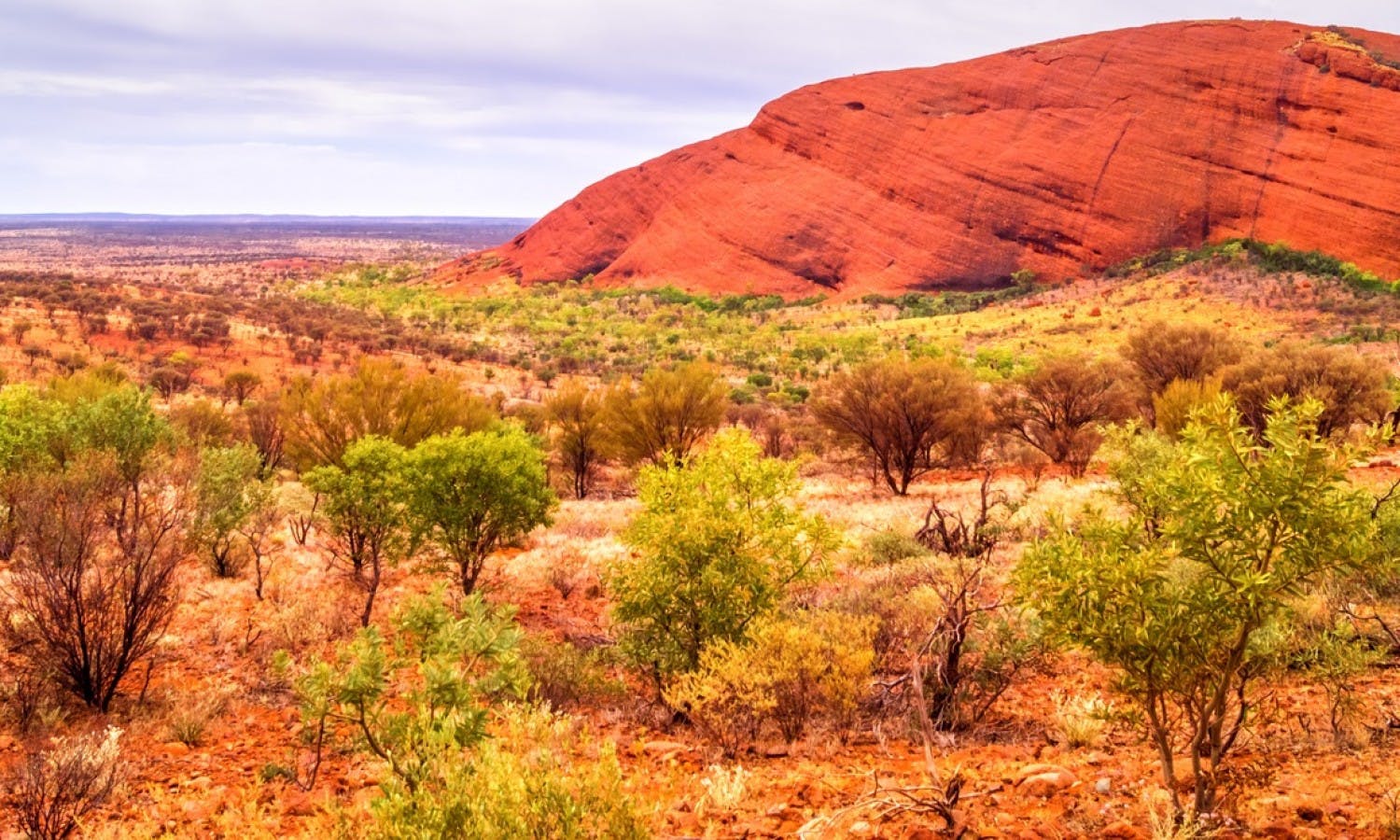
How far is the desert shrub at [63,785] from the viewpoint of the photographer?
4.78 metres

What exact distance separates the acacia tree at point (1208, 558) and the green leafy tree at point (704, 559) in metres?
3.46

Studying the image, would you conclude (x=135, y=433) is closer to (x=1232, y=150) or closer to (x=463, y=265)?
(x=1232, y=150)

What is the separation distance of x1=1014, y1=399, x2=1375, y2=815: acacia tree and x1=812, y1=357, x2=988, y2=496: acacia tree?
14.0m

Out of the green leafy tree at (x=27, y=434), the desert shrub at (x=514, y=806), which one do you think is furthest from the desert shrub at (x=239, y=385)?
the desert shrub at (x=514, y=806)

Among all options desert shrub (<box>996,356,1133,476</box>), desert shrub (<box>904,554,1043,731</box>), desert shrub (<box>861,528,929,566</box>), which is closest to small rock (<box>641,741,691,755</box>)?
desert shrub (<box>904,554,1043,731</box>)

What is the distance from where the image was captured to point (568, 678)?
7.25 meters

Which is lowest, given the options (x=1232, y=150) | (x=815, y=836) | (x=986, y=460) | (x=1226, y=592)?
(x=986, y=460)

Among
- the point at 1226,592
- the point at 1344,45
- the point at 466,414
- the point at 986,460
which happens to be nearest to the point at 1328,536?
the point at 1226,592

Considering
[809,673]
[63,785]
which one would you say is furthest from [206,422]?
[809,673]

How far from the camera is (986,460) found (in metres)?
21.6

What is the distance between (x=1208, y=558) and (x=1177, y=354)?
20665 mm

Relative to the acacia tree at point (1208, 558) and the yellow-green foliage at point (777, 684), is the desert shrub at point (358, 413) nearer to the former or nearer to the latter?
the yellow-green foliage at point (777, 684)

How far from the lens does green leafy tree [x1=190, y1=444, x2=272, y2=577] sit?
9.28 m

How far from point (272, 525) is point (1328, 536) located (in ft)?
43.5
